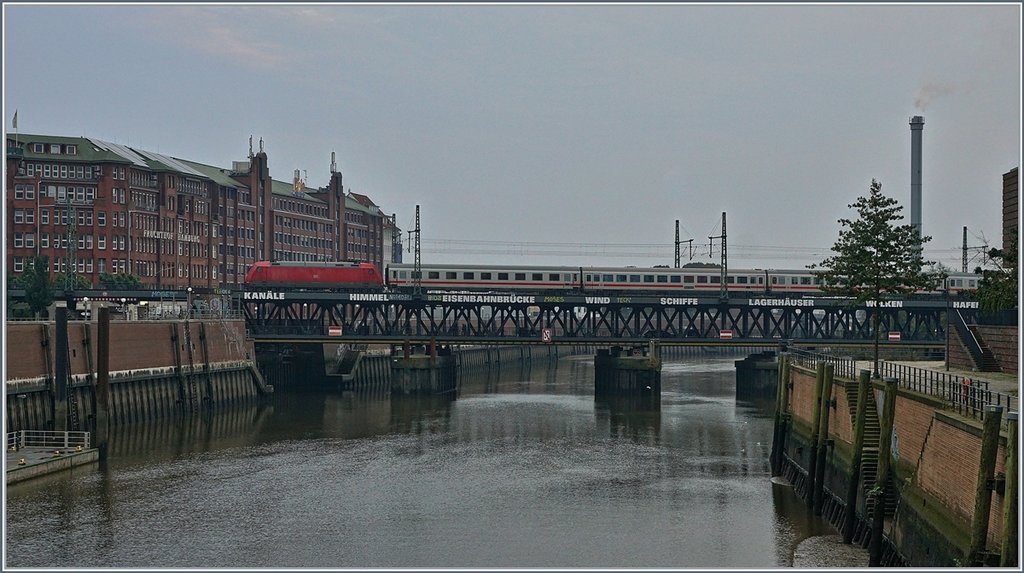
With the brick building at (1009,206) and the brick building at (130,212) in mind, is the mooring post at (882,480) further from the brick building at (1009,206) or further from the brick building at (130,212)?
the brick building at (130,212)

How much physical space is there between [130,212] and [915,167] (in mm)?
94085

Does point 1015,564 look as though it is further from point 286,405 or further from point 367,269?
point 367,269

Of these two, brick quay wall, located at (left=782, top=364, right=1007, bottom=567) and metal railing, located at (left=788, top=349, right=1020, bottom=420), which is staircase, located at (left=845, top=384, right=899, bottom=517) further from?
metal railing, located at (left=788, top=349, right=1020, bottom=420)

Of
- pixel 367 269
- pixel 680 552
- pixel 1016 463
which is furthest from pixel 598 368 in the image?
pixel 1016 463

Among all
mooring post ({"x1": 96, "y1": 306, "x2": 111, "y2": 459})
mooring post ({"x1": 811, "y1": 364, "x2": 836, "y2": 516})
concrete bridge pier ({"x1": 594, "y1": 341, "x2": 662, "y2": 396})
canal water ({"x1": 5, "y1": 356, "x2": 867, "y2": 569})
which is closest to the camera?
canal water ({"x1": 5, "y1": 356, "x2": 867, "y2": 569})

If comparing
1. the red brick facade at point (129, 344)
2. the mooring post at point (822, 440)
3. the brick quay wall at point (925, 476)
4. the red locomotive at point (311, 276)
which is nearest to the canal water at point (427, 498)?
the mooring post at point (822, 440)

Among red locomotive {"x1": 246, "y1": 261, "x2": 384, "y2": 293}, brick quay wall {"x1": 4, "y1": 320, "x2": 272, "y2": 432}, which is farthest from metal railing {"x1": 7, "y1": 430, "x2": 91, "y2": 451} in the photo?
red locomotive {"x1": 246, "y1": 261, "x2": 384, "y2": 293}

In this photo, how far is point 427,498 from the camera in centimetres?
5559

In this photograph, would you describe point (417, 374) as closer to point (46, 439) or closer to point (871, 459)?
point (46, 439)

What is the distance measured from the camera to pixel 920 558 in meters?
37.0

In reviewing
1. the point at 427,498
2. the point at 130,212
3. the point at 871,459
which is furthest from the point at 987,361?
the point at 130,212

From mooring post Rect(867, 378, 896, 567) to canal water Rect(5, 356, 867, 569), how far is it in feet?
6.22

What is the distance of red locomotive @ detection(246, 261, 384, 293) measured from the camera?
124938 mm

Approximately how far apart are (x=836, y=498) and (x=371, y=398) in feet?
213
